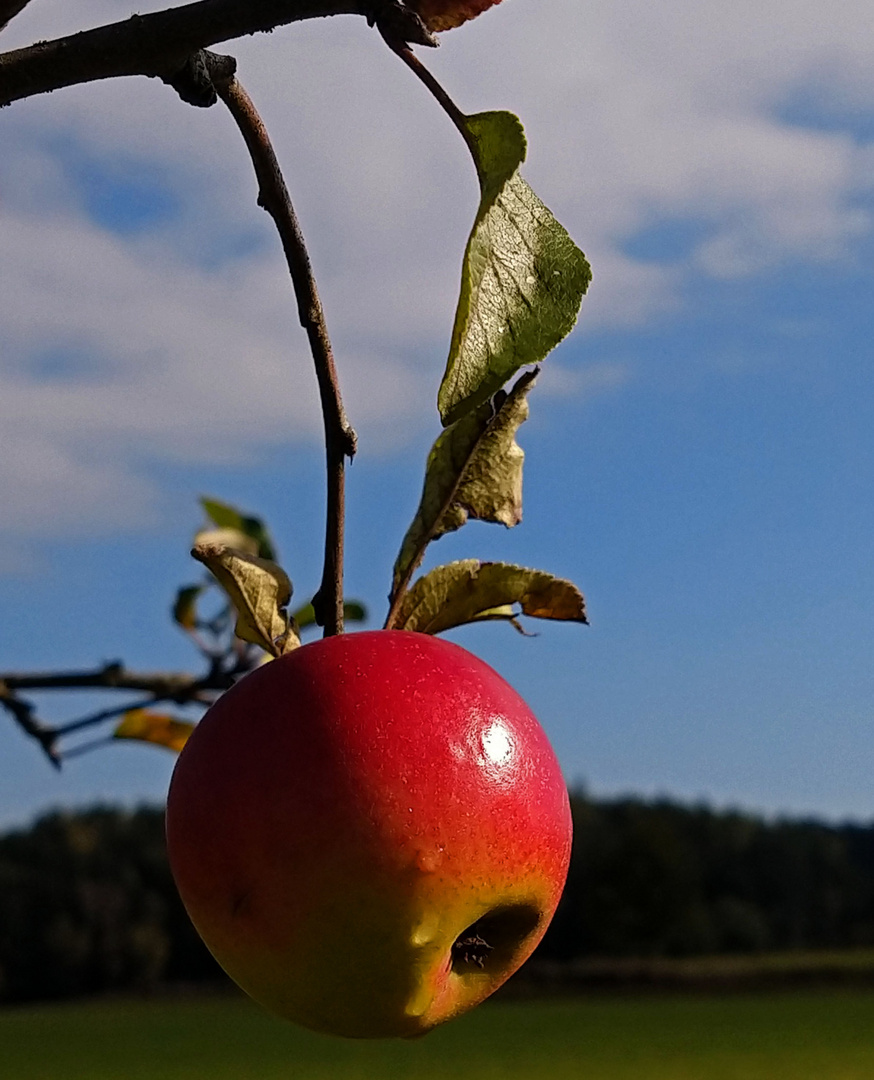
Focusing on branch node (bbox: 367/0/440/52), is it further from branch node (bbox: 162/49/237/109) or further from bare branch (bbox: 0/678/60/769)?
bare branch (bbox: 0/678/60/769)

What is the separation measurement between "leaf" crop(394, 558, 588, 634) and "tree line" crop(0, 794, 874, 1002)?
55822 millimetres

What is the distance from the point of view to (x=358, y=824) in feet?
2.96

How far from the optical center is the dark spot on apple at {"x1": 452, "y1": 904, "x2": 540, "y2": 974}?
107 cm

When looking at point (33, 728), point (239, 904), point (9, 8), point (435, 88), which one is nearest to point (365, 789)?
point (239, 904)

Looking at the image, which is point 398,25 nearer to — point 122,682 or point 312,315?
point 312,315

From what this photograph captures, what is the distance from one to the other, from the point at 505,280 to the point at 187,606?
10.3ft

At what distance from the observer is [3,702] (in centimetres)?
242

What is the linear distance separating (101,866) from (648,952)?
2641 cm

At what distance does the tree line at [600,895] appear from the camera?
6091cm

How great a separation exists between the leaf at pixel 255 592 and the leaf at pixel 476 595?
0.10m

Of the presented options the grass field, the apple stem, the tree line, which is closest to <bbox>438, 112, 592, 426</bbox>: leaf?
the apple stem

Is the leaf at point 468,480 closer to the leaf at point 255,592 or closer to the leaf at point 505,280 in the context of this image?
the leaf at point 255,592

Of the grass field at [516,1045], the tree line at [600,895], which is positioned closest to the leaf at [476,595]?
the grass field at [516,1045]

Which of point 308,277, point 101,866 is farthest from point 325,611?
point 101,866
